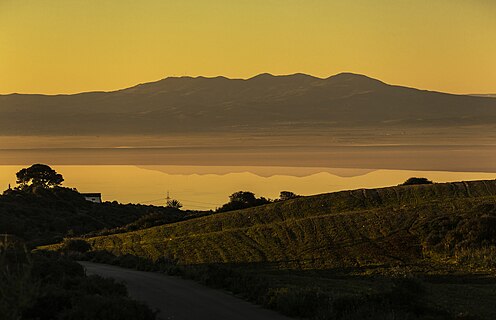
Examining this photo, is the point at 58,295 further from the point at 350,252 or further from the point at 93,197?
the point at 93,197

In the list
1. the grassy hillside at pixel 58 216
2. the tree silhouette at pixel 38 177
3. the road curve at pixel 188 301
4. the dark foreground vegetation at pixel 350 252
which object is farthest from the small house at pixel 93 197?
the road curve at pixel 188 301

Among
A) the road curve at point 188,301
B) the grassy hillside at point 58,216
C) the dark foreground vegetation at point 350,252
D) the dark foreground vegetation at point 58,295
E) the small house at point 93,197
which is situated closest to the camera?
the dark foreground vegetation at point 58,295

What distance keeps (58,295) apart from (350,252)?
100 ft

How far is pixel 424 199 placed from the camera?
216 feet

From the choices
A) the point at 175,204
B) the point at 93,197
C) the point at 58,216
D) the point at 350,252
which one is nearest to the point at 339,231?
the point at 350,252

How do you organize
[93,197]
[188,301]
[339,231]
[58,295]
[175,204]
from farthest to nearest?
[175,204] → [93,197] → [339,231] → [188,301] → [58,295]

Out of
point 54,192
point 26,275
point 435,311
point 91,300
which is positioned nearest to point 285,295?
point 435,311

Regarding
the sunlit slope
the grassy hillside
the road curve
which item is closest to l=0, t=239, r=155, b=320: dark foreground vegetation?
the road curve

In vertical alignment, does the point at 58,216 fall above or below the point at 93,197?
above

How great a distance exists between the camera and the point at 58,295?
24219mm

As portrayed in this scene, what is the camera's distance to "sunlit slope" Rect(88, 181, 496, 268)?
51.5m

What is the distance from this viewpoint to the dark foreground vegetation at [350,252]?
27.1 m

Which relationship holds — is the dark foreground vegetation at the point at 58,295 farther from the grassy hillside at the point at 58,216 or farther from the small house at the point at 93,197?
the small house at the point at 93,197

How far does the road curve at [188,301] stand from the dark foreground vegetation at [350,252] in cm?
76
